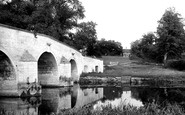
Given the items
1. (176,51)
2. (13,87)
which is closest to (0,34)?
(13,87)

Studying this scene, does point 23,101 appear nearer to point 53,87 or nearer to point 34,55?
point 34,55

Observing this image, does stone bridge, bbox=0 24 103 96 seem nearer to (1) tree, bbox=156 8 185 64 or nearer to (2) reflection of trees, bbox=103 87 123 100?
(2) reflection of trees, bbox=103 87 123 100

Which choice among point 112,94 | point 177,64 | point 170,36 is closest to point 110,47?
point 170,36

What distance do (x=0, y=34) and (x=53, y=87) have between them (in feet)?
28.7

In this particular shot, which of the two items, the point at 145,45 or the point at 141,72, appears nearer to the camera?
the point at 141,72

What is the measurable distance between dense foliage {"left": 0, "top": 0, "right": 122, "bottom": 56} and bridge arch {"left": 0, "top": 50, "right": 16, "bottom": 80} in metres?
14.1

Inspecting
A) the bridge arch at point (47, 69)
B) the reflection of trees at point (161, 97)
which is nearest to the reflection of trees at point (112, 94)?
the reflection of trees at point (161, 97)

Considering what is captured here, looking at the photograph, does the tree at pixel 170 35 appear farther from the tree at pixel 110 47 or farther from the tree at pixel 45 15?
the tree at pixel 110 47

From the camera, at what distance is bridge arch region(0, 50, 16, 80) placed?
16594 millimetres

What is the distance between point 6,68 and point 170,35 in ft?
109

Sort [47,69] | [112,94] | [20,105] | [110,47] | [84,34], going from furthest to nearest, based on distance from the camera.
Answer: [110,47]
[84,34]
[47,69]
[112,94]
[20,105]

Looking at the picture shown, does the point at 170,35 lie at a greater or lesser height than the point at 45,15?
lesser

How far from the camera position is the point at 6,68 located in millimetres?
16828

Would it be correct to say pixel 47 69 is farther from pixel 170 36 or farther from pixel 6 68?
pixel 170 36
